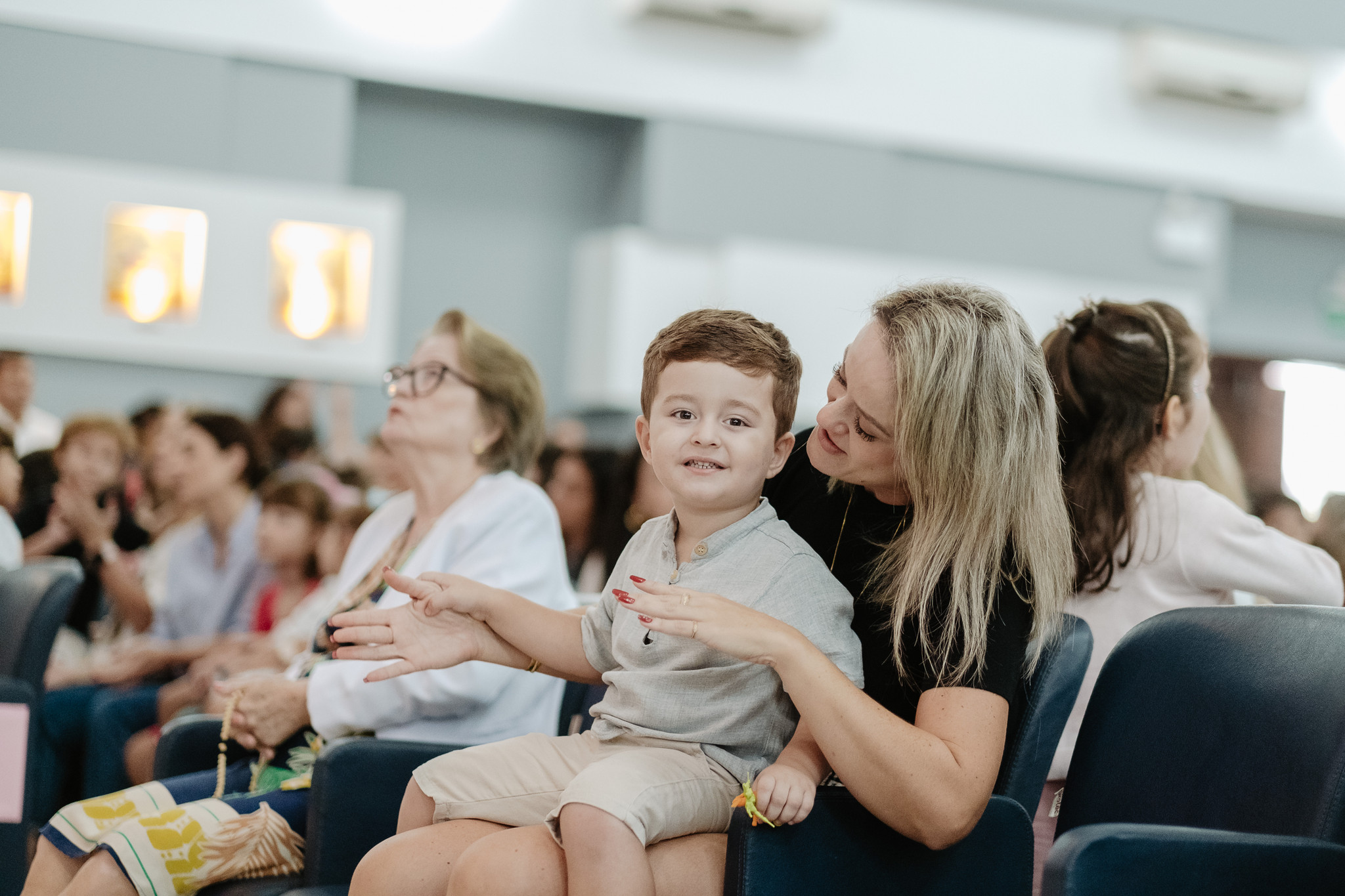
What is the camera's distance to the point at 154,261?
5309 millimetres

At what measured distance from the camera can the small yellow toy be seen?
1.15 m

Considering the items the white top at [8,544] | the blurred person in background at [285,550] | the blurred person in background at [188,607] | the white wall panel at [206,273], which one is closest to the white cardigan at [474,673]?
the blurred person in background at [188,607]

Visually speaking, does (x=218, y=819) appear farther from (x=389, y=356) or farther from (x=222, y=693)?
(x=389, y=356)

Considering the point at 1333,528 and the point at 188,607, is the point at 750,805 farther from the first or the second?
the point at 188,607

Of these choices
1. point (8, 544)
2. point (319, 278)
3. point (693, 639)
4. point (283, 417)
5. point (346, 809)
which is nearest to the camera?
point (693, 639)

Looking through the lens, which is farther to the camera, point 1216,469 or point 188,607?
point 188,607

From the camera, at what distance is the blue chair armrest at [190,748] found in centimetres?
198

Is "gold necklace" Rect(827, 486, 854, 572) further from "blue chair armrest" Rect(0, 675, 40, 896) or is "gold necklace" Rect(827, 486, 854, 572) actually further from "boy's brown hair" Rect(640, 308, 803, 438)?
"blue chair armrest" Rect(0, 675, 40, 896)

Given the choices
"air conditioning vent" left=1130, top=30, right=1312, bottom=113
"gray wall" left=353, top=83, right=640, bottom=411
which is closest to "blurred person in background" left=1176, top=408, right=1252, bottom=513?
"gray wall" left=353, top=83, right=640, bottom=411

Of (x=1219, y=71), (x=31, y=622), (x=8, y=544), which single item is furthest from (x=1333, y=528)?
(x=1219, y=71)

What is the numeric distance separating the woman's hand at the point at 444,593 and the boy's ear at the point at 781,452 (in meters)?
0.36

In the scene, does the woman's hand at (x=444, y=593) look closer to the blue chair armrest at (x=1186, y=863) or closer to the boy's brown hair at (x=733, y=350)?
the boy's brown hair at (x=733, y=350)

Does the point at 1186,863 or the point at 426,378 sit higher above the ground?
the point at 426,378

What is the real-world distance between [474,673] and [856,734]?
81cm
